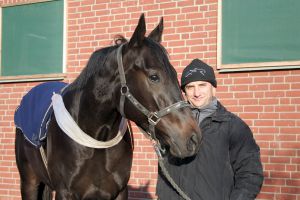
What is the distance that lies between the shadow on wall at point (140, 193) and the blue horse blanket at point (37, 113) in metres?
1.82

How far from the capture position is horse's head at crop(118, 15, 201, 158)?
2.35 meters

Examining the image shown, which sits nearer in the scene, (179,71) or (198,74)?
(198,74)

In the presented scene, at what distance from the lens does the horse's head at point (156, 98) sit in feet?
7.71

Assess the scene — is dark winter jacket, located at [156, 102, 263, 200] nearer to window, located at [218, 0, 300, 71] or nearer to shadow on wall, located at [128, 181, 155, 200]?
window, located at [218, 0, 300, 71]

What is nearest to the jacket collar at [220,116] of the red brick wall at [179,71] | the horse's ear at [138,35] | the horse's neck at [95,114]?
the horse's ear at [138,35]

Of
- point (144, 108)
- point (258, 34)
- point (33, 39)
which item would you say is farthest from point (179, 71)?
point (144, 108)

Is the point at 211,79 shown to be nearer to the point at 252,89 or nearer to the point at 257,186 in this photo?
the point at 257,186

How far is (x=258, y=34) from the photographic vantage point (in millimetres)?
4684

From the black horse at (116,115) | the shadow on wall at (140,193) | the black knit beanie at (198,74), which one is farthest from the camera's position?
the shadow on wall at (140,193)

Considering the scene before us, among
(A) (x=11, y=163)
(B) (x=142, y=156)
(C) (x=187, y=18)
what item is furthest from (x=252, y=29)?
(A) (x=11, y=163)

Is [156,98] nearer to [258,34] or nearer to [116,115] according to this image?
[116,115]

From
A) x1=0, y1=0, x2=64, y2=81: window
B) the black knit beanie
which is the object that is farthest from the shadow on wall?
the black knit beanie

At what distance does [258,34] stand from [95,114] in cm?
249

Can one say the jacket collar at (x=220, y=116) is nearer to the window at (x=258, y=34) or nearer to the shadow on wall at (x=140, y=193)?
the window at (x=258, y=34)
